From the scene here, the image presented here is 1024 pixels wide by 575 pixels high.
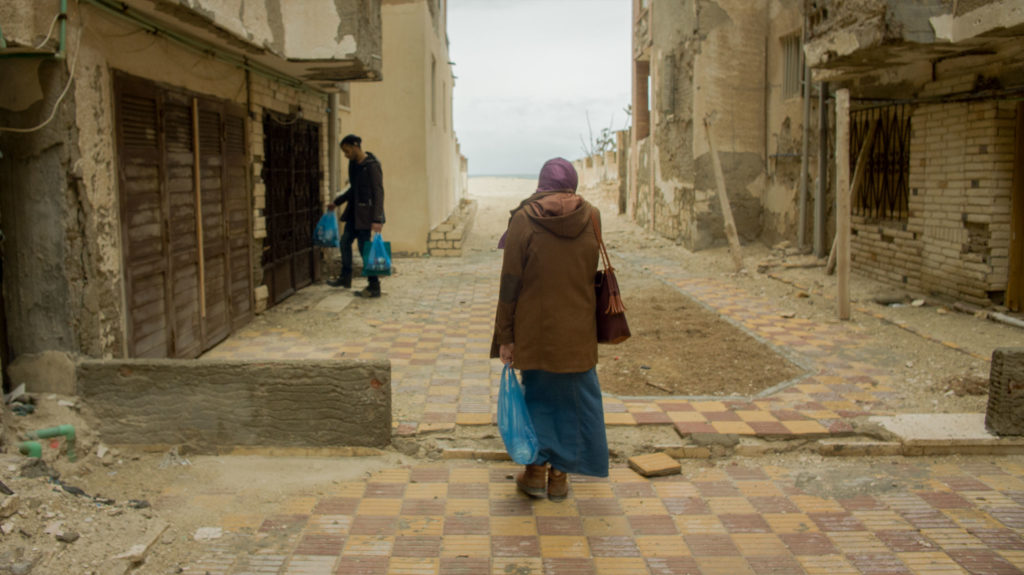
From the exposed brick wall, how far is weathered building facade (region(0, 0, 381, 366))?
629 centimetres

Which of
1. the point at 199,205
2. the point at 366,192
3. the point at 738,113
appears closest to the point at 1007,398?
the point at 199,205

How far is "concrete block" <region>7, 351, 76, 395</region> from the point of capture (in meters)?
4.43

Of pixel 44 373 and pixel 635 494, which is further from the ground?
pixel 44 373

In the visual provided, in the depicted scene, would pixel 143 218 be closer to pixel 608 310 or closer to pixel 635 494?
pixel 608 310

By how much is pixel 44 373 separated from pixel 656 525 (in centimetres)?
342

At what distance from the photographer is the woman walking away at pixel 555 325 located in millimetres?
3912

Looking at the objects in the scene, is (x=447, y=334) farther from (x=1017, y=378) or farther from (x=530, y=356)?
(x=1017, y=378)

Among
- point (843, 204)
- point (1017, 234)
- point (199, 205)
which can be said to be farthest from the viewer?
point (843, 204)

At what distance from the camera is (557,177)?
4023 millimetres

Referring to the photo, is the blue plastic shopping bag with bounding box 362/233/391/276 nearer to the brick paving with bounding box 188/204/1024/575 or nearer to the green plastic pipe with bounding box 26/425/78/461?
the brick paving with bounding box 188/204/1024/575

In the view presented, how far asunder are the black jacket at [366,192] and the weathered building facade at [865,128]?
4941 mm

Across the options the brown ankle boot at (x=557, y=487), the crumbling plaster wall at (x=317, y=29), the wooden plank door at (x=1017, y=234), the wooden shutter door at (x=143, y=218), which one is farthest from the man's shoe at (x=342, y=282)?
the wooden plank door at (x=1017, y=234)

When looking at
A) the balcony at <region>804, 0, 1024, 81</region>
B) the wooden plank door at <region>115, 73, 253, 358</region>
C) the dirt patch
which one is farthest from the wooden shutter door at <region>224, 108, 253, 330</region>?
the balcony at <region>804, 0, 1024, 81</region>

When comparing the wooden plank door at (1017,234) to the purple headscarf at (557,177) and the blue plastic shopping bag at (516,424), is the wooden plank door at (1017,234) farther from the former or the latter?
the blue plastic shopping bag at (516,424)
